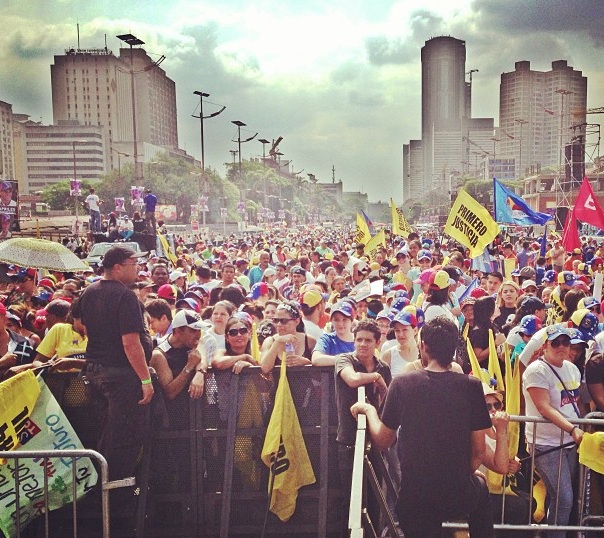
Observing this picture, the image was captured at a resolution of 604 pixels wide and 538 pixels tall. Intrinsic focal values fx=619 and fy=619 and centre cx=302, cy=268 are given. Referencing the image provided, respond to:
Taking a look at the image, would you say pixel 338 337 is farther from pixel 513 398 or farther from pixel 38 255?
pixel 38 255

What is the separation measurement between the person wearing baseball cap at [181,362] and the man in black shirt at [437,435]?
6.05ft

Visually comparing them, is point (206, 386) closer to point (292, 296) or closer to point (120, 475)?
point (120, 475)

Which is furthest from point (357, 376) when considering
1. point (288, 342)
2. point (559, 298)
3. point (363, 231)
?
point (363, 231)

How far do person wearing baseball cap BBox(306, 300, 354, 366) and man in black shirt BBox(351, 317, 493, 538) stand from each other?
5.83ft

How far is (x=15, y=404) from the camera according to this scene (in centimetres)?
A: 447

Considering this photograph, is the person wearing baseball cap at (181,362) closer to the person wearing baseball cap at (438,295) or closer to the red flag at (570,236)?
the person wearing baseball cap at (438,295)

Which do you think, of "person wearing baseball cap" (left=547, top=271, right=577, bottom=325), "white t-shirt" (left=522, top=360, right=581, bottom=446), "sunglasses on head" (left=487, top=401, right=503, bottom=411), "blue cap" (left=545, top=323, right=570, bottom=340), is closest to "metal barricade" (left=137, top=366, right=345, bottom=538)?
"sunglasses on head" (left=487, top=401, right=503, bottom=411)

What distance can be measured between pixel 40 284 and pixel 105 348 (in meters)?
5.73

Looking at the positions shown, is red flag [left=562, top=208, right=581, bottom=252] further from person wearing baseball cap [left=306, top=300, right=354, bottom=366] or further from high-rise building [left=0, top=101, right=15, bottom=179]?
high-rise building [left=0, top=101, right=15, bottom=179]

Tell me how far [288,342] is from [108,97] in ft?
618

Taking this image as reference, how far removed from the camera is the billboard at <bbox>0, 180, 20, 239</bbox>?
87.4 ft

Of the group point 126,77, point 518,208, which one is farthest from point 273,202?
point 518,208

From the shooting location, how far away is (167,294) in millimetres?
7879

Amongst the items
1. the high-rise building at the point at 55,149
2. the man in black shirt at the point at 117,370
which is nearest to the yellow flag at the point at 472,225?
the man in black shirt at the point at 117,370
